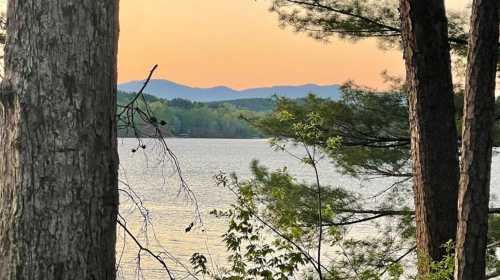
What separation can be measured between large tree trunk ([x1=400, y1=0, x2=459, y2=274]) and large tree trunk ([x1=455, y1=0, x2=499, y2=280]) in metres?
0.36

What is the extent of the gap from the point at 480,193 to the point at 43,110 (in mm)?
2692

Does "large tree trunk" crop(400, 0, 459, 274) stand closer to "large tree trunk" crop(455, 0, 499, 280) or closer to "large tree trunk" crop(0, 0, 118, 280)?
"large tree trunk" crop(455, 0, 499, 280)

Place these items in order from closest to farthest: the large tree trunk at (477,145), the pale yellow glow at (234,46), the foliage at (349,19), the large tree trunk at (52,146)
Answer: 1. the large tree trunk at (52,146)
2. the large tree trunk at (477,145)
3. the pale yellow glow at (234,46)
4. the foliage at (349,19)

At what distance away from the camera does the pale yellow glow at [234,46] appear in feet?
21.3

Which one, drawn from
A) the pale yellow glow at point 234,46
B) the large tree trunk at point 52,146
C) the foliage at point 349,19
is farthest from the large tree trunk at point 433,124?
the large tree trunk at point 52,146

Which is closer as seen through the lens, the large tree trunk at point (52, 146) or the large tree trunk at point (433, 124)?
the large tree trunk at point (52, 146)

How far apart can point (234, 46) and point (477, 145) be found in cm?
2245

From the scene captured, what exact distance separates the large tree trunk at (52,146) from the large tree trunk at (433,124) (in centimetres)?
276

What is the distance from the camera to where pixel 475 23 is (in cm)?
386

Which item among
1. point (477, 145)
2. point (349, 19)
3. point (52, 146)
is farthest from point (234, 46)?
point (52, 146)

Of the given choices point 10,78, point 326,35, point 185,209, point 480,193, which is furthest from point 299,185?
point 185,209

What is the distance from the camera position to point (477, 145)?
386 centimetres

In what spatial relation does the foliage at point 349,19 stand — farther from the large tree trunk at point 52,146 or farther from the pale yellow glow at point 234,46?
the large tree trunk at point 52,146

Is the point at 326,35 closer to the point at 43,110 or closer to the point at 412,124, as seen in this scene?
the point at 412,124
